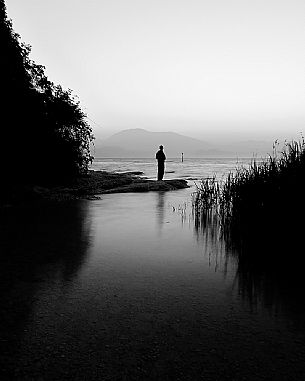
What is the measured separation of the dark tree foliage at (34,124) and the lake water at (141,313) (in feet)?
29.1

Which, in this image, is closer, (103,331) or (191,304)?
(103,331)

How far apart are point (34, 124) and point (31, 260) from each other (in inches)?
482

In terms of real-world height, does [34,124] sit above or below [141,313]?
above

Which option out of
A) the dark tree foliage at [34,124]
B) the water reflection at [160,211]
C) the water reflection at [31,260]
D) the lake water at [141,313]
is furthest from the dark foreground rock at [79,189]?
the lake water at [141,313]

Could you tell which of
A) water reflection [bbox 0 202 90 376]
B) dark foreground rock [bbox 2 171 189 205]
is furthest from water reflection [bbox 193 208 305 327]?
dark foreground rock [bbox 2 171 189 205]

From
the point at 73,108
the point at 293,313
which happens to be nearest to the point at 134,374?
the point at 293,313

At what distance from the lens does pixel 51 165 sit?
735 inches

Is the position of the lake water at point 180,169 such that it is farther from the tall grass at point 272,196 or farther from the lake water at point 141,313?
the lake water at point 141,313

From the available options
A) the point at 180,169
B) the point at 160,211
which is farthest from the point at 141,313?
the point at 180,169

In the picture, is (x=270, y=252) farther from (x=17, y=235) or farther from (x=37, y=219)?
(x=37, y=219)

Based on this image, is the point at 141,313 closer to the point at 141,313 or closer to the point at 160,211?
the point at 141,313

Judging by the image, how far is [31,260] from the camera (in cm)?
658

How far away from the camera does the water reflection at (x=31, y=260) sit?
3.95 metres

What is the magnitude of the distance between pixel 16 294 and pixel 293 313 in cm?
343
